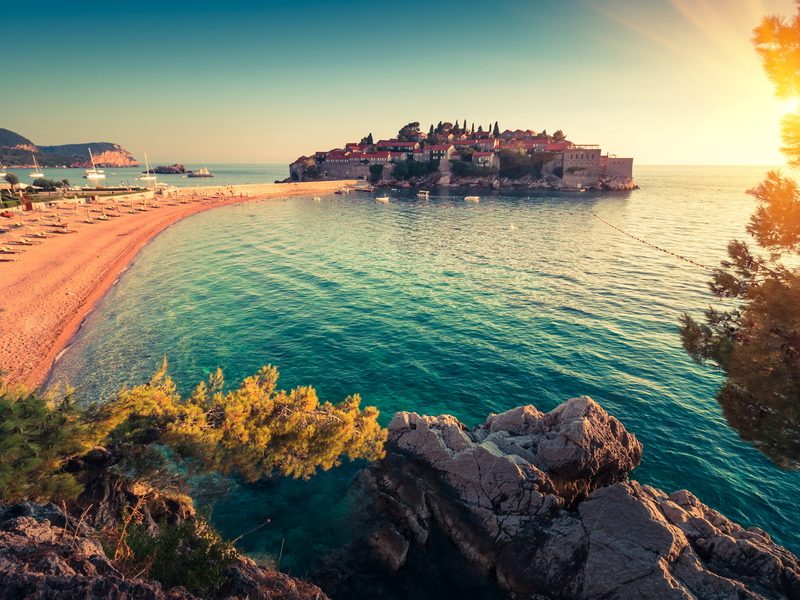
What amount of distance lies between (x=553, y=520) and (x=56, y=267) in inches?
2335

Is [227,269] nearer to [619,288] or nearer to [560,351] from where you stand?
[560,351]

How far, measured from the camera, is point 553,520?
1432 centimetres

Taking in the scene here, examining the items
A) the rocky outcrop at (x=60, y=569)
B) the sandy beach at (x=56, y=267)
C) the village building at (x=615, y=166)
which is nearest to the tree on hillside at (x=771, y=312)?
the rocky outcrop at (x=60, y=569)

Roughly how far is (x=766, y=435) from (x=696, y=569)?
16.5ft

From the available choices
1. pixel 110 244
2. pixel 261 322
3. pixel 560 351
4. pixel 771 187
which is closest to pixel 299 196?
pixel 110 244

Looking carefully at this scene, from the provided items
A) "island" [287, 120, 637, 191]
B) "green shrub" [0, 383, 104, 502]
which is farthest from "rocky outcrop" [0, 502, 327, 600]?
"island" [287, 120, 637, 191]

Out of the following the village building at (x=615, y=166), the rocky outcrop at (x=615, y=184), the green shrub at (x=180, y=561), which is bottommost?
the green shrub at (x=180, y=561)

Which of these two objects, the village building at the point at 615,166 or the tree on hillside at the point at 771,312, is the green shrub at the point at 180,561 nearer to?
the tree on hillside at the point at 771,312

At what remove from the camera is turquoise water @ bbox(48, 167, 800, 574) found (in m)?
18.0

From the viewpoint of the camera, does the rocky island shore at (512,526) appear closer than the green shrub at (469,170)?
Yes

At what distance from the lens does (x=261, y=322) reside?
1417 inches

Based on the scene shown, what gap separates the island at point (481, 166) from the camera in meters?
160

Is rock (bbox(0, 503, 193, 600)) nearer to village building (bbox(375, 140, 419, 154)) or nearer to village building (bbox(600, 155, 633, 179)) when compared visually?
village building (bbox(600, 155, 633, 179))

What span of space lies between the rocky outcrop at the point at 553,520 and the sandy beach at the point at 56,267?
87.7ft
